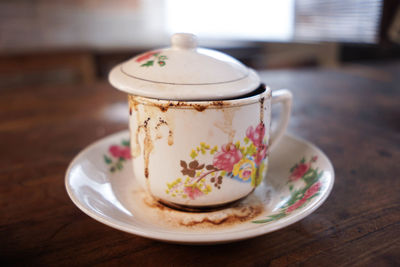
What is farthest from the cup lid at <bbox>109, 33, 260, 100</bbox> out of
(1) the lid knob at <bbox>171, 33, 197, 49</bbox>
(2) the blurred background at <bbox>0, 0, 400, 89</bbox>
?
(2) the blurred background at <bbox>0, 0, 400, 89</bbox>

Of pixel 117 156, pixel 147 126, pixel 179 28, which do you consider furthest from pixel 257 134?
pixel 179 28

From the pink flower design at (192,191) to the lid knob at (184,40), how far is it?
16 cm

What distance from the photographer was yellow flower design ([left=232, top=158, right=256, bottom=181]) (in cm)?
35

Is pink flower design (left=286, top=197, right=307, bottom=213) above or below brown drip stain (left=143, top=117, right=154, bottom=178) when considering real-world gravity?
below

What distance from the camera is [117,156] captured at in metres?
0.50

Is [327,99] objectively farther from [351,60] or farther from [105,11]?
[105,11]

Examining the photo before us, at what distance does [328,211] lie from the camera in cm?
37

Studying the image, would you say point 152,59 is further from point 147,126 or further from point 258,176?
point 258,176

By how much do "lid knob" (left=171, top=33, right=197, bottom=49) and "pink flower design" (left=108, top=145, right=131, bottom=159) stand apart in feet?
0.69

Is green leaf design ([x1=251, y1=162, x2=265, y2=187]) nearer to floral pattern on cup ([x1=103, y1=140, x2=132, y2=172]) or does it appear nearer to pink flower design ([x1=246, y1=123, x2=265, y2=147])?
pink flower design ([x1=246, y1=123, x2=265, y2=147])

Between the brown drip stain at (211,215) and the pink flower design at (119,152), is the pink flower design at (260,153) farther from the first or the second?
the pink flower design at (119,152)

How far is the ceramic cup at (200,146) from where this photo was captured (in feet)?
1.06

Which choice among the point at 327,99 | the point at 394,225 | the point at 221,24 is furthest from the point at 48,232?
the point at 221,24

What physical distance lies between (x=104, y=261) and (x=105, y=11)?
371cm
